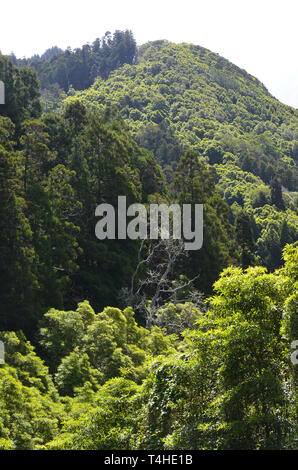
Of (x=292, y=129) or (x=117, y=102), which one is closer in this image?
(x=117, y=102)

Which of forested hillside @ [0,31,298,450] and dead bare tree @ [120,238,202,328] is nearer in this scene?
forested hillside @ [0,31,298,450]

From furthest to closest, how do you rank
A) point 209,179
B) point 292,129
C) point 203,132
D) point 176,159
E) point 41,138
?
point 292,129 < point 203,132 < point 176,159 < point 209,179 < point 41,138

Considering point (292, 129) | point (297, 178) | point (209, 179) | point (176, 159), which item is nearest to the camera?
point (209, 179)

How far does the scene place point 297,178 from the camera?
393 feet

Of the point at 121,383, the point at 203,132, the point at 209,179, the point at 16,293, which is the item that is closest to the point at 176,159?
the point at 209,179

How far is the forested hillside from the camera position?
1010 centimetres

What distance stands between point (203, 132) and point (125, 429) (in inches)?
4893

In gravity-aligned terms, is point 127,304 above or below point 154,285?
below

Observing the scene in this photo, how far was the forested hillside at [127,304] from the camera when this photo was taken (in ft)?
33.1

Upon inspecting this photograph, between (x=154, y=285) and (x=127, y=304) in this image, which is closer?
(x=127, y=304)

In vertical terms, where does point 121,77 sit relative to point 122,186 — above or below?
above

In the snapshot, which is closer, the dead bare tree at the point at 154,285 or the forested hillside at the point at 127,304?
the forested hillside at the point at 127,304

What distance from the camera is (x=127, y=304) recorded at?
1366 inches

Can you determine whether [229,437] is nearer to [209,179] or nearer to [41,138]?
[41,138]
